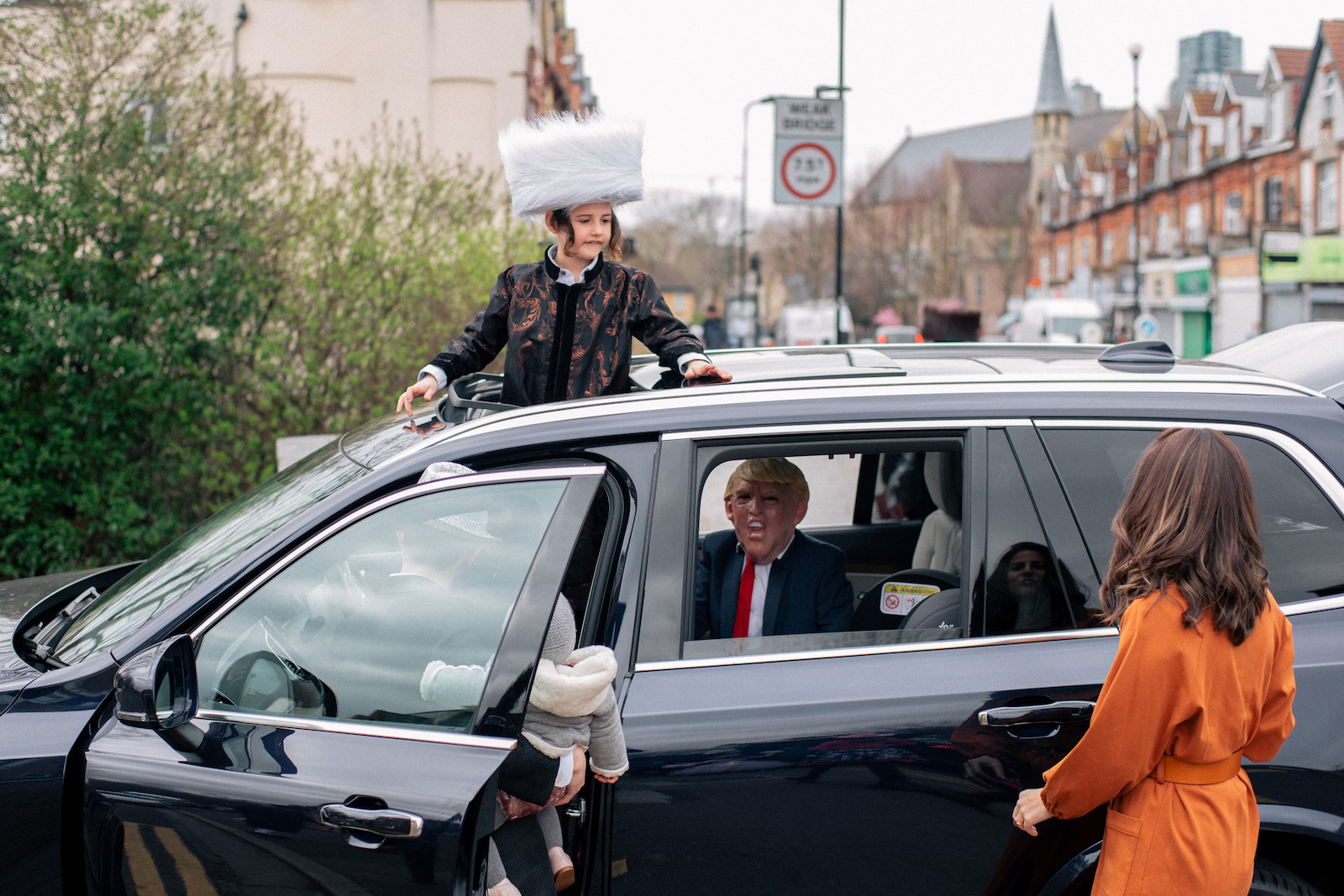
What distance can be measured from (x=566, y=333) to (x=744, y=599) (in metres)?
0.96

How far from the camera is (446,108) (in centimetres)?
2052

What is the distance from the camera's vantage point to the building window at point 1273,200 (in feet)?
137

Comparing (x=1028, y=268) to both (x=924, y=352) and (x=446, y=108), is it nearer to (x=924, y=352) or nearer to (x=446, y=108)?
(x=446, y=108)

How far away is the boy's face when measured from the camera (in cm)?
325

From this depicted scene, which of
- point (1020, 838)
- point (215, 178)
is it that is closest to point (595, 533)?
point (1020, 838)

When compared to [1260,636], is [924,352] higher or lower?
higher

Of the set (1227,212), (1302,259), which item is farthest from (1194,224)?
(1302,259)

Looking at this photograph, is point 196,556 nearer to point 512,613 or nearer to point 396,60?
point 512,613

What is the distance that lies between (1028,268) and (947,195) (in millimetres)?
9650

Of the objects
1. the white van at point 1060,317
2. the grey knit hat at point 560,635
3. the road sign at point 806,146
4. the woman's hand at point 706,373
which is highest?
the road sign at point 806,146

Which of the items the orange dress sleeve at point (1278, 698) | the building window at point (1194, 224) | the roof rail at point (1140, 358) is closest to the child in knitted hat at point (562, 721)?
the orange dress sleeve at point (1278, 698)

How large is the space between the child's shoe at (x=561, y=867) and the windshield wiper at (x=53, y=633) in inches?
45.4

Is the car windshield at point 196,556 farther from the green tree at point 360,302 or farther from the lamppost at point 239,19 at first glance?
the lamppost at point 239,19

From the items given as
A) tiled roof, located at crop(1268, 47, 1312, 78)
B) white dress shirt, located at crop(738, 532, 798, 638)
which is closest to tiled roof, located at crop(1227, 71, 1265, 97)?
tiled roof, located at crop(1268, 47, 1312, 78)
